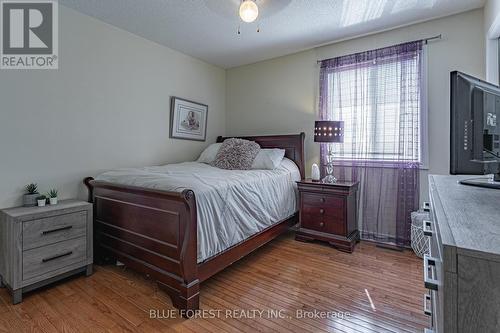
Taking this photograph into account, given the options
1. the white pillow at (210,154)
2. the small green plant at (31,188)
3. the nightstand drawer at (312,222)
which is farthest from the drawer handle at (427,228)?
the small green plant at (31,188)

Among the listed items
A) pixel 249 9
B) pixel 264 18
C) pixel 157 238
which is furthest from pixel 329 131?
pixel 157 238

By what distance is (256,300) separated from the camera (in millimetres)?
1841

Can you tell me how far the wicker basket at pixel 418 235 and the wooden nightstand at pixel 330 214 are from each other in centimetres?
57

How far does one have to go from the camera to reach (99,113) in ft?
8.76

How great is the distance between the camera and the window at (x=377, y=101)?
2.69 meters

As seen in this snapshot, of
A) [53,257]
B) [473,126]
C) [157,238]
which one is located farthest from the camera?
[53,257]

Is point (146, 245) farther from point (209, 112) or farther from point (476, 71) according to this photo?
point (476, 71)

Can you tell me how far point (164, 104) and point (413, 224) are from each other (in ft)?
10.6

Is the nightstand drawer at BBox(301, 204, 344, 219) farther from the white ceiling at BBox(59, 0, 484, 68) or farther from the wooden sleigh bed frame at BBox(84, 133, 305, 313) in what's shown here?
the white ceiling at BBox(59, 0, 484, 68)

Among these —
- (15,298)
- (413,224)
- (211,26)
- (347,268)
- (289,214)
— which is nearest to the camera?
(15,298)

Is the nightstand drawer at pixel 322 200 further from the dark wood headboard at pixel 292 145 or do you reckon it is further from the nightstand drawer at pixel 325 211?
the dark wood headboard at pixel 292 145

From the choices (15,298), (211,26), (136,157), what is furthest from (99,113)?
(15,298)

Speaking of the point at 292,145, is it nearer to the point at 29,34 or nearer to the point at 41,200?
the point at 41,200

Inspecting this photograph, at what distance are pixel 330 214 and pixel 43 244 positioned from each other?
2628 millimetres
